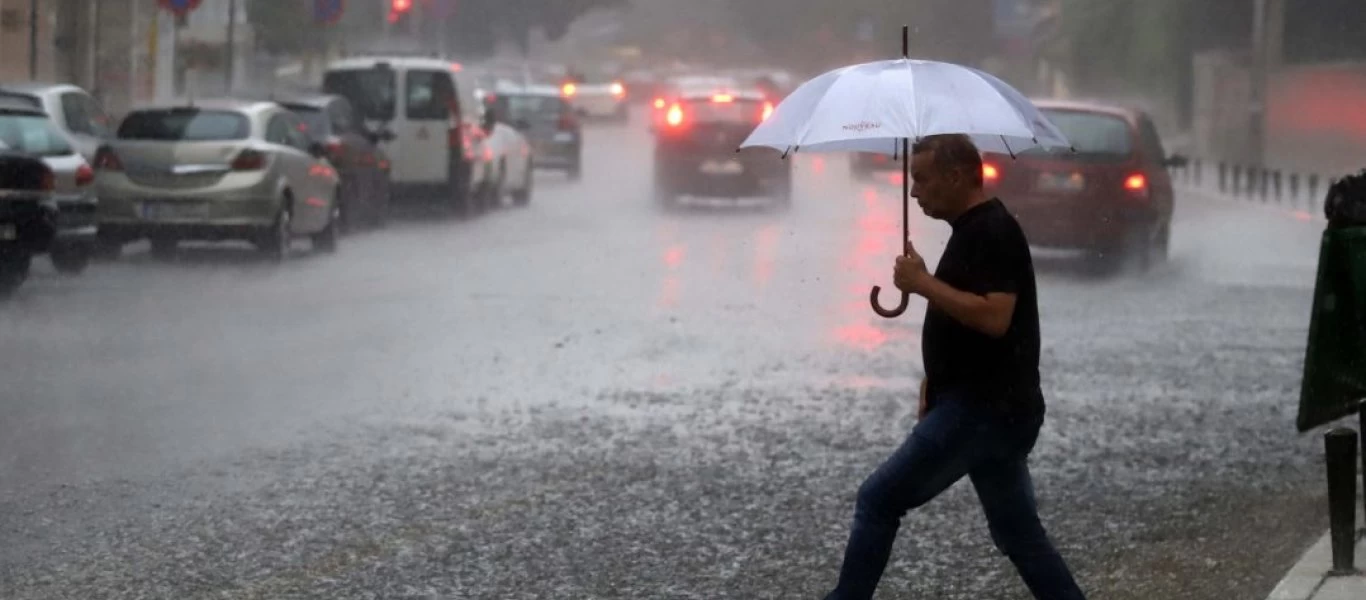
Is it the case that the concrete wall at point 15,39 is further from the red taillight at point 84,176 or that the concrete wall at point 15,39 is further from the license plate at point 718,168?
the red taillight at point 84,176

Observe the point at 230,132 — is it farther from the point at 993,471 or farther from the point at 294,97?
the point at 993,471

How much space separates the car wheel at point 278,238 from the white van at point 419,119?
638 centimetres

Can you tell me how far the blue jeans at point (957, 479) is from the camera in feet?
20.2

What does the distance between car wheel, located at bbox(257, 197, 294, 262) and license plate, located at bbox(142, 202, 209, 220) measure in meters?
0.62

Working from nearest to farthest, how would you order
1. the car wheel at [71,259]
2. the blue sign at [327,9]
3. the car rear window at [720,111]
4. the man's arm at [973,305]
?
the man's arm at [973,305] → the car wheel at [71,259] → the car rear window at [720,111] → the blue sign at [327,9]

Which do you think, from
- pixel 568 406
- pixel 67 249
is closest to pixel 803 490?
pixel 568 406

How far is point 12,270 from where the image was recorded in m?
18.0

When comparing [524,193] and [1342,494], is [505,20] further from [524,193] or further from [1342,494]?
[1342,494]

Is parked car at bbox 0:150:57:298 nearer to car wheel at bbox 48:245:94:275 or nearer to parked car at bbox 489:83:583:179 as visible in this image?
car wheel at bbox 48:245:94:275

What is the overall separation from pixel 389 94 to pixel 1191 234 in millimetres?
10289

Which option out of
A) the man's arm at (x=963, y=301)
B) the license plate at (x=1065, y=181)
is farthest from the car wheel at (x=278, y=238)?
the man's arm at (x=963, y=301)

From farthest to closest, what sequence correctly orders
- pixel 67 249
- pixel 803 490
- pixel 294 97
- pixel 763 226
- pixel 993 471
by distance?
pixel 763 226 < pixel 294 97 < pixel 67 249 < pixel 803 490 < pixel 993 471

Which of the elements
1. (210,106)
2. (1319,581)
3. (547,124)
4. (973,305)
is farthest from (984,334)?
(547,124)

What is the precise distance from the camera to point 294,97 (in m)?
26.6
